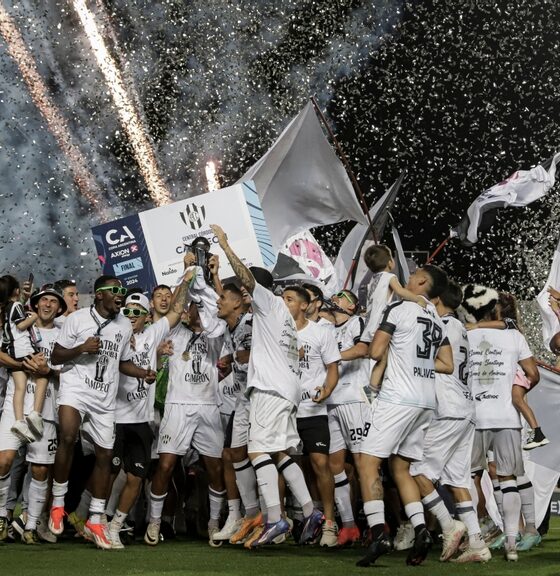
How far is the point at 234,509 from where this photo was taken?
11211 mm

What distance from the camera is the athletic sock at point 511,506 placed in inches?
404

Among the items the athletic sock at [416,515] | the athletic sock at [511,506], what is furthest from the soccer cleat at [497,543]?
the athletic sock at [416,515]

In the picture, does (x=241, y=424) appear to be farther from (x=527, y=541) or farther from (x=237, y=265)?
(x=527, y=541)

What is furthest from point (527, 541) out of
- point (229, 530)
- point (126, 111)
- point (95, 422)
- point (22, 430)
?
point (126, 111)

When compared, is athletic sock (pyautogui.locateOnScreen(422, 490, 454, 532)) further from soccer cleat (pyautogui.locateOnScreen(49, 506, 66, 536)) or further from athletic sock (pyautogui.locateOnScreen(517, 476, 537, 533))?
soccer cleat (pyautogui.locateOnScreen(49, 506, 66, 536))

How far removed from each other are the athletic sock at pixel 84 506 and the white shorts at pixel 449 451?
354 centimetres

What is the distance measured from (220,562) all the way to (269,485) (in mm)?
766

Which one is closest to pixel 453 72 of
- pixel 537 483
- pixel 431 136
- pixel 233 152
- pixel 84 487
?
pixel 431 136

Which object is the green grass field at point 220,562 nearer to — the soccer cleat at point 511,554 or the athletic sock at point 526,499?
the soccer cleat at point 511,554

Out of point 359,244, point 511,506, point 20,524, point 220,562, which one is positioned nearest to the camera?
point 220,562

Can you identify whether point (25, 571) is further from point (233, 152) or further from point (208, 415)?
point (233, 152)

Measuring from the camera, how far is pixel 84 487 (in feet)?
38.7

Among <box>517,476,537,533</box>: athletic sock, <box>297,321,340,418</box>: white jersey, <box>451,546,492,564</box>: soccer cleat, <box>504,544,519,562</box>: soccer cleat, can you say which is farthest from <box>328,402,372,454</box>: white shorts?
<box>451,546,492,564</box>: soccer cleat

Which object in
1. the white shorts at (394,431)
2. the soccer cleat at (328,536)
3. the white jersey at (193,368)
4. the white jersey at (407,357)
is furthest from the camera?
the white jersey at (193,368)
